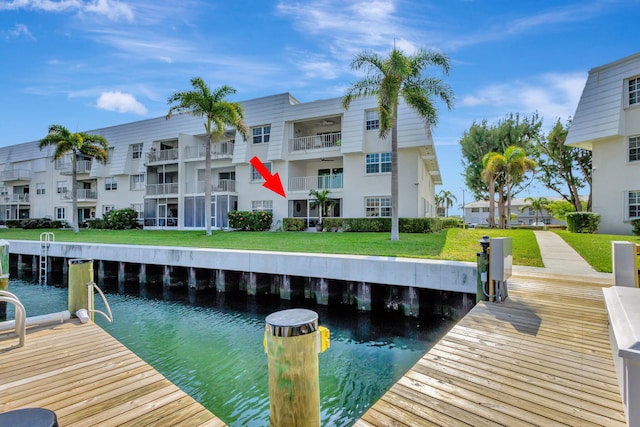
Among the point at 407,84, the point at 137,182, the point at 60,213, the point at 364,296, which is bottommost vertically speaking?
the point at 364,296

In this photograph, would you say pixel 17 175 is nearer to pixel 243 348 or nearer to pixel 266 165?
pixel 266 165

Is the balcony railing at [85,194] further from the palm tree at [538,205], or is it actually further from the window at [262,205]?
the palm tree at [538,205]

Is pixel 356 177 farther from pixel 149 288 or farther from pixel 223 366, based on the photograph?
pixel 223 366

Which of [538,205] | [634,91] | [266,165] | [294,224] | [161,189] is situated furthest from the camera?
[538,205]

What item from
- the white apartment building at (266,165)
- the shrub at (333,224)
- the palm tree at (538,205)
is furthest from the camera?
the palm tree at (538,205)

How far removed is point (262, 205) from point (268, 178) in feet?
7.03

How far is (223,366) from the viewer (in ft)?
20.6

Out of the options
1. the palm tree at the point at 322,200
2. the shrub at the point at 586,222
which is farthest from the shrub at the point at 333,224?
the shrub at the point at 586,222

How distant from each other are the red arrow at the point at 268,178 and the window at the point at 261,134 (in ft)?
4.60

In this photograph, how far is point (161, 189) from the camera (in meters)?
29.3

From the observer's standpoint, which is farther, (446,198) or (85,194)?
(446,198)

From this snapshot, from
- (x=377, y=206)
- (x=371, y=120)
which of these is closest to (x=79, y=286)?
(x=377, y=206)

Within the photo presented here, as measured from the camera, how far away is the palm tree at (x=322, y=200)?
2234 cm

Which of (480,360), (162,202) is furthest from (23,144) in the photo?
(480,360)
